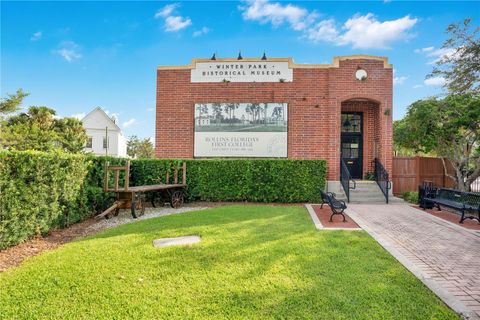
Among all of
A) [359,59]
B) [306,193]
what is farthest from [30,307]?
[359,59]

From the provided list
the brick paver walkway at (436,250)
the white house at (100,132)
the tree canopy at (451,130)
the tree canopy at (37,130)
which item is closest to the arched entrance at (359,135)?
the tree canopy at (451,130)

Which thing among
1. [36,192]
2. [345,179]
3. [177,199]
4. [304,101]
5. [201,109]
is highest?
[304,101]

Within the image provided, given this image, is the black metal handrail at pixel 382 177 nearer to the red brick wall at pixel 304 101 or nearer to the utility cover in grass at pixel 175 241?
the red brick wall at pixel 304 101

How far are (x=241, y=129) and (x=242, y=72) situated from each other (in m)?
2.59

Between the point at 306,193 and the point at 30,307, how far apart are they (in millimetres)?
8829

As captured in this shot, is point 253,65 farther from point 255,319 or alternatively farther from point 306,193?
point 255,319

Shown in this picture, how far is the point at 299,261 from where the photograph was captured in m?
3.98

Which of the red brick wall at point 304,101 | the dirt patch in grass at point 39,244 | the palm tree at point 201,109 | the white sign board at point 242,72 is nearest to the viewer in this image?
the dirt patch in grass at point 39,244

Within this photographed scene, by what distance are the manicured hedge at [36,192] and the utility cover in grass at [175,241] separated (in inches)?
96.3

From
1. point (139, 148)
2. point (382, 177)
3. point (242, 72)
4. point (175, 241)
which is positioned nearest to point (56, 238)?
point (175, 241)

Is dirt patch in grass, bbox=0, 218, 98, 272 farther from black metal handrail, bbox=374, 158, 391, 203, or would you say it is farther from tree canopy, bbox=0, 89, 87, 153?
tree canopy, bbox=0, 89, 87, 153

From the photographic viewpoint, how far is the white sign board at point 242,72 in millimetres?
12016

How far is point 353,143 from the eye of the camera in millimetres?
12898

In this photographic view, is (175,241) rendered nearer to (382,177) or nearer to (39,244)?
(39,244)
